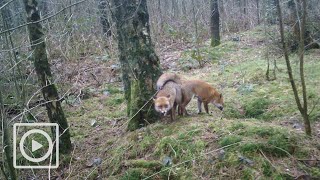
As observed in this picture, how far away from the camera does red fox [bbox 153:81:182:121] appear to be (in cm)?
561

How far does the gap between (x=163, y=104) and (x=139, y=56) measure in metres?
1.06

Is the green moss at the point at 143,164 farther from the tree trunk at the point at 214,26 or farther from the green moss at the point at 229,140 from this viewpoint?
the tree trunk at the point at 214,26

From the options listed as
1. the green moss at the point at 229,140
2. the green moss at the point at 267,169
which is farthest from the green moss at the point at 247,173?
the green moss at the point at 229,140

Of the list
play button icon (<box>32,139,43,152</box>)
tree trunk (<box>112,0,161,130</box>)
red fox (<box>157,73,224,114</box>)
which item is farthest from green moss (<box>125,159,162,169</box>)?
play button icon (<box>32,139,43,152</box>)

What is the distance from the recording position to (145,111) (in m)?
6.27

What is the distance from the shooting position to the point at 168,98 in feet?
18.8

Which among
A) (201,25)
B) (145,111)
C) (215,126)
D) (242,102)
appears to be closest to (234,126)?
(215,126)

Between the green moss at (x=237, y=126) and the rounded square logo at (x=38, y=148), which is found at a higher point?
the green moss at (x=237, y=126)

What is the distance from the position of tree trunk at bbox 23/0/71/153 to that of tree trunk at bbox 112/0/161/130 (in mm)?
1246

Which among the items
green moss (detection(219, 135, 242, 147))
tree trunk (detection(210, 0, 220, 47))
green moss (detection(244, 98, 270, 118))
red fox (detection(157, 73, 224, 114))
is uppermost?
tree trunk (detection(210, 0, 220, 47))

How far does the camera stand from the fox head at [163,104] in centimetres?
558

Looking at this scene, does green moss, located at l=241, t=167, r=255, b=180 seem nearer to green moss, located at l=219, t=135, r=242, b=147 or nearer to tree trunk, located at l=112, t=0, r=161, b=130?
green moss, located at l=219, t=135, r=242, b=147

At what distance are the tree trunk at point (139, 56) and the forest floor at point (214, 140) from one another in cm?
40

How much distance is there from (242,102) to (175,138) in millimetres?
2573
